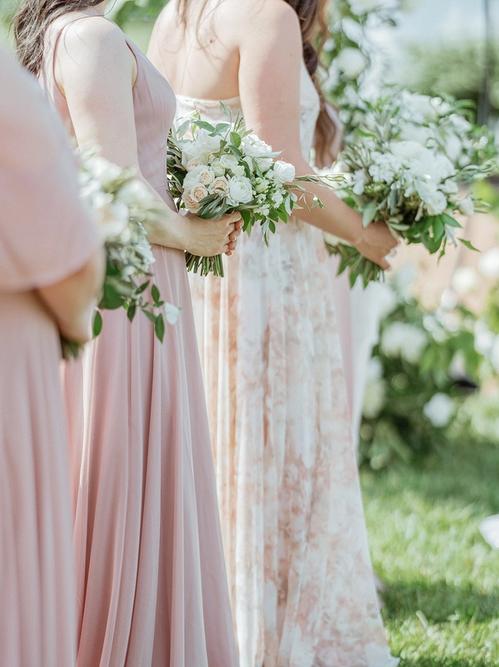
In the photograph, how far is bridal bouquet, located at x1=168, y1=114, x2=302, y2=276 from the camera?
2715 mm

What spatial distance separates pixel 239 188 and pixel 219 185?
0.05 metres

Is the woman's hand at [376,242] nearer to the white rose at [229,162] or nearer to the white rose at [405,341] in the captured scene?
the white rose at [229,162]

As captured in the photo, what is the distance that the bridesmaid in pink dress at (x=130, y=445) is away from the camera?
8.17 feet

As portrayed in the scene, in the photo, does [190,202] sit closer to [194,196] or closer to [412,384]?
[194,196]

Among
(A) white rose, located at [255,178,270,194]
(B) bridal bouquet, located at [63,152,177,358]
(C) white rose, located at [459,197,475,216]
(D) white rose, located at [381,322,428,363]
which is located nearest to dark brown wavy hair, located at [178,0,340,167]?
(C) white rose, located at [459,197,475,216]

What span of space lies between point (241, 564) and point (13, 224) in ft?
5.82

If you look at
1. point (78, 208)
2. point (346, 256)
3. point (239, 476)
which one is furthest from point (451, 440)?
point (78, 208)

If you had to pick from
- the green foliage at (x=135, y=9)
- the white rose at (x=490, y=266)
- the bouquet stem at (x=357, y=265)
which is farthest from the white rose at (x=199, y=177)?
the white rose at (x=490, y=266)

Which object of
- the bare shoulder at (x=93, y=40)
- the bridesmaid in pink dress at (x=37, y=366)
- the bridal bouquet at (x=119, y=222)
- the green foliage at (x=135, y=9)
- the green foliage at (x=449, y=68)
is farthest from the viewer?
the green foliage at (x=449, y=68)

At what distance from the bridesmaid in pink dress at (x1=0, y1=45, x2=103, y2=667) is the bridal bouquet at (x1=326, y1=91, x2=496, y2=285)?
67.6 inches

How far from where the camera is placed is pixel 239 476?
11.0ft

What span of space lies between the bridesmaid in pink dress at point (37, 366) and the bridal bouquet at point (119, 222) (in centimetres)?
11

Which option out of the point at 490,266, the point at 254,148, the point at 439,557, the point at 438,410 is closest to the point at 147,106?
the point at 254,148

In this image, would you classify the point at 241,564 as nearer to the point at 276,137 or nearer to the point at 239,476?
the point at 239,476
